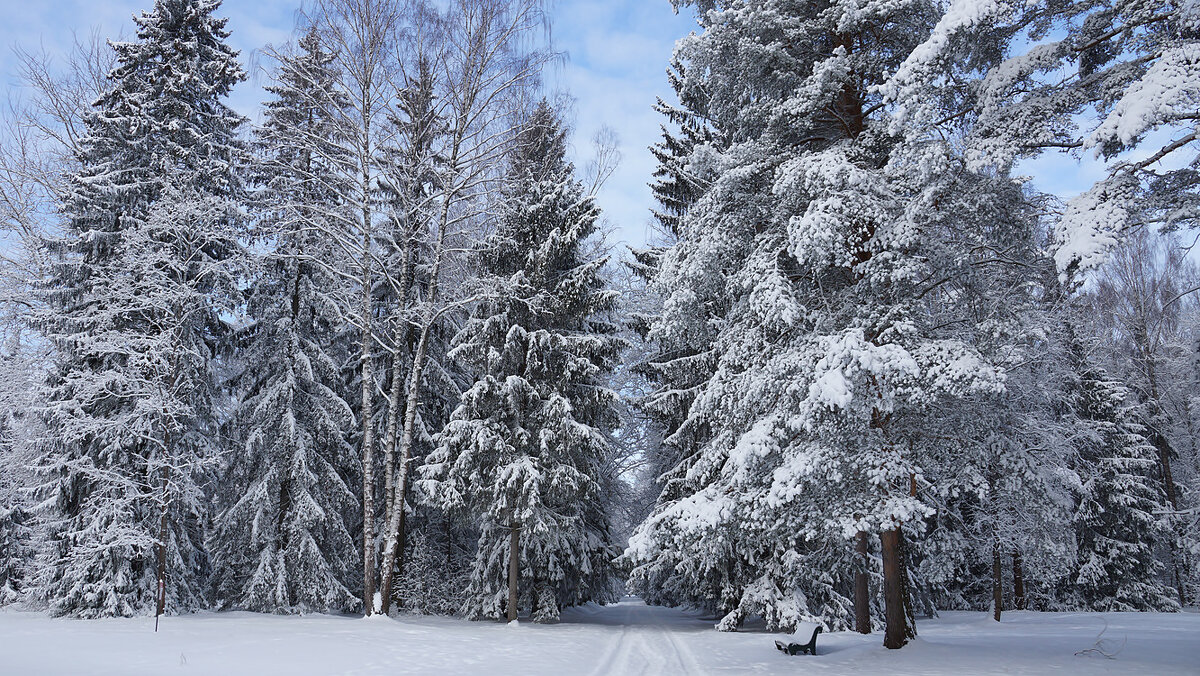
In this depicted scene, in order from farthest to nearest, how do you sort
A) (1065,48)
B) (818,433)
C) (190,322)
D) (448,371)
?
(448,371) → (190,322) → (818,433) → (1065,48)

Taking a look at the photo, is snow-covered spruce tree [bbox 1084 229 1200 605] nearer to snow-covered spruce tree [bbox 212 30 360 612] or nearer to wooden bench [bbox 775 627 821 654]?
wooden bench [bbox 775 627 821 654]

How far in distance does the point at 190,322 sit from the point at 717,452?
1465 cm

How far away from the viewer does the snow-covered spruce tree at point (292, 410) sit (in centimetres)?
1756

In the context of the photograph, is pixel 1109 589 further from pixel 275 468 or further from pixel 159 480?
pixel 159 480

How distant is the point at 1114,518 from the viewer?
80.9ft

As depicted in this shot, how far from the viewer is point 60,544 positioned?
15.4 m

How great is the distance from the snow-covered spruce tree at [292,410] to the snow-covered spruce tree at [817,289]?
1043cm

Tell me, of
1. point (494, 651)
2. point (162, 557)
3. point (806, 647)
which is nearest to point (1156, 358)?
point (806, 647)

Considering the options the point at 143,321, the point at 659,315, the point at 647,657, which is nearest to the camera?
the point at 647,657

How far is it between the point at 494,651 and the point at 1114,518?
2575 centimetres

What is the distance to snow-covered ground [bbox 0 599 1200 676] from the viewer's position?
840 centimetres

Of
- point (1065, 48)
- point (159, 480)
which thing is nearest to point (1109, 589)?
point (1065, 48)

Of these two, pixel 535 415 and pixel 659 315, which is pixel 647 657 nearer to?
pixel 535 415

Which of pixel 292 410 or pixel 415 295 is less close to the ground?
pixel 415 295
